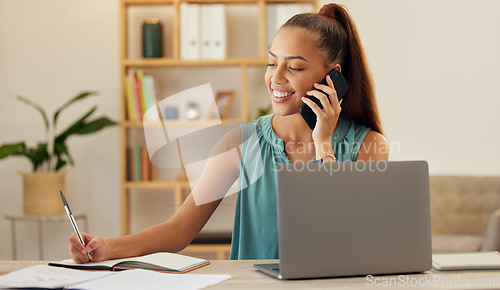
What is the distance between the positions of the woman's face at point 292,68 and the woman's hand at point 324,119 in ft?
0.14

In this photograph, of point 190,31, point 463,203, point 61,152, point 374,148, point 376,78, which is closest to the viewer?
point 374,148

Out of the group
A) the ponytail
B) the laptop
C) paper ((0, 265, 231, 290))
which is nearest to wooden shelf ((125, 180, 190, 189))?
the ponytail

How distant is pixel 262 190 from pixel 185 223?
23 cm

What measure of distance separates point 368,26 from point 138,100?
1.60 m

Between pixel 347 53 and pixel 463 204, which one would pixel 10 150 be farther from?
pixel 463 204

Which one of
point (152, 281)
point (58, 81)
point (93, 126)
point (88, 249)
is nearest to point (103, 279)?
point (152, 281)

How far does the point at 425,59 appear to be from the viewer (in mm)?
3814

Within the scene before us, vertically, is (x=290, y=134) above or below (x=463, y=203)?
above

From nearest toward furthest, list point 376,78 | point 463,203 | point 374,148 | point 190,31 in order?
1. point 374,148
2. point 190,31
3. point 463,203
4. point 376,78

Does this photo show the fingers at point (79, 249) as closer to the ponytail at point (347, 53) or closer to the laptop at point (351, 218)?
the laptop at point (351, 218)

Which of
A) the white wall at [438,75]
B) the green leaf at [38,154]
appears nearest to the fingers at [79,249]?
the green leaf at [38,154]

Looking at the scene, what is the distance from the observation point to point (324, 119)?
1.42 m

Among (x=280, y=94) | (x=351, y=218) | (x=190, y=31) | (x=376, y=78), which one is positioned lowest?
(x=351, y=218)

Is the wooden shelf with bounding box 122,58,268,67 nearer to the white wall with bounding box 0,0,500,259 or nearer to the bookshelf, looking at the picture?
the bookshelf
